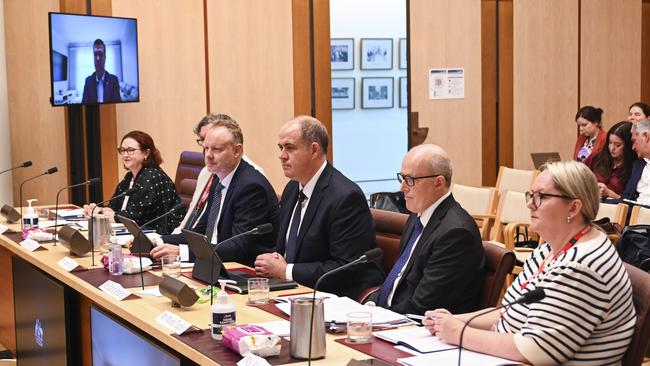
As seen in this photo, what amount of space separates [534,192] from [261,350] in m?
0.96

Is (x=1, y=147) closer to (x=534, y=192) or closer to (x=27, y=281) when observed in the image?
(x=27, y=281)

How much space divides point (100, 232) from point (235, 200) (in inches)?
28.6

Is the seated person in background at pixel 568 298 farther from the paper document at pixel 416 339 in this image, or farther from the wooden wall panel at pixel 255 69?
the wooden wall panel at pixel 255 69

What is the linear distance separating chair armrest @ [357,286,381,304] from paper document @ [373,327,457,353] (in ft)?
3.56

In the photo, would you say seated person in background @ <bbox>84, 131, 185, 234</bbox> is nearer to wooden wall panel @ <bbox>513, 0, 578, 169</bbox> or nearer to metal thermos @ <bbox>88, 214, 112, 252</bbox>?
metal thermos @ <bbox>88, 214, 112, 252</bbox>

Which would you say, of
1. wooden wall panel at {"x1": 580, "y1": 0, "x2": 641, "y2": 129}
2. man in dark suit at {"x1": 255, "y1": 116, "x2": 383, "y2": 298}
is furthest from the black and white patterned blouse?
wooden wall panel at {"x1": 580, "y1": 0, "x2": 641, "y2": 129}

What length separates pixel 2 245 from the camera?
5.75 meters

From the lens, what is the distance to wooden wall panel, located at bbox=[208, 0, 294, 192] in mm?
8805

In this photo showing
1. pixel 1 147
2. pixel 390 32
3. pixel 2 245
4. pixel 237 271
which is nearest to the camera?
pixel 237 271

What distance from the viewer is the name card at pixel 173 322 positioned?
3.13 meters

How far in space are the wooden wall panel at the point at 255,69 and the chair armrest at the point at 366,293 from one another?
487 cm

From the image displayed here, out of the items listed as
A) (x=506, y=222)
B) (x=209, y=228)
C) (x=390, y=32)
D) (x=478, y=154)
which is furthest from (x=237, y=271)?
(x=478, y=154)

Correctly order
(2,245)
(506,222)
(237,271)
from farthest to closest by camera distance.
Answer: (506,222), (2,245), (237,271)

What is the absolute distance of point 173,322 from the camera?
10.6ft
